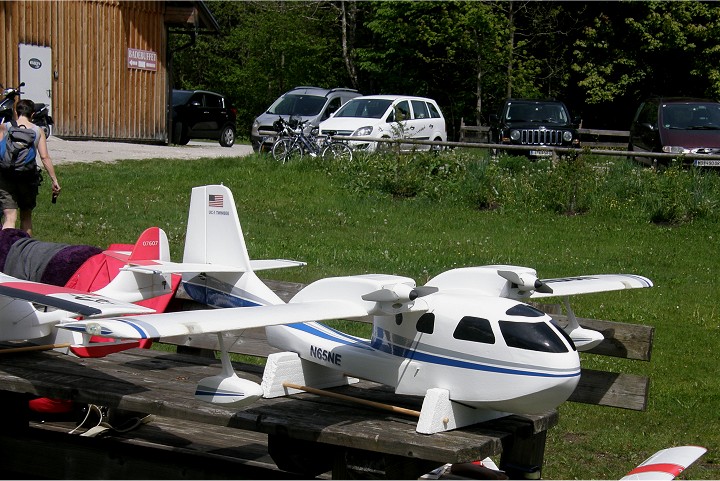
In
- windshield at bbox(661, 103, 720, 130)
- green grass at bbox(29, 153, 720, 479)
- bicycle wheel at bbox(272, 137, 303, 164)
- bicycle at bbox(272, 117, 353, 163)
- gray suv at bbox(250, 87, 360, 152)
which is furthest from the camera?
gray suv at bbox(250, 87, 360, 152)

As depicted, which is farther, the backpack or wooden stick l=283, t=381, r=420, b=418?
the backpack

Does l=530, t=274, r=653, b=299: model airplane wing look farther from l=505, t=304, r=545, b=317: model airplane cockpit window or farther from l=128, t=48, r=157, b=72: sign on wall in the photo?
l=128, t=48, r=157, b=72: sign on wall

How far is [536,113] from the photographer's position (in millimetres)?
26625

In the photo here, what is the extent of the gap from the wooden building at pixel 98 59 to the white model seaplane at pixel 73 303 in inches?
740

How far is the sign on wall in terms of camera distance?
1068 inches

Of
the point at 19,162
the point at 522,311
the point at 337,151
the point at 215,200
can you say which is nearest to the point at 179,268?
the point at 215,200

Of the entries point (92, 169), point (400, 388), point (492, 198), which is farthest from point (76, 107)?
point (400, 388)

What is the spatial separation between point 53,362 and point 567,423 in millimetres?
3960

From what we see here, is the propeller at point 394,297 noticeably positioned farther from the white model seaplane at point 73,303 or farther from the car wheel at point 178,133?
the car wheel at point 178,133

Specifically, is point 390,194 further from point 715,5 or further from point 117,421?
point 715,5

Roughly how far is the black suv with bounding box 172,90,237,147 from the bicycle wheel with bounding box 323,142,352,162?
11.4 metres

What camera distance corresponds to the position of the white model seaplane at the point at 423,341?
4.20 m

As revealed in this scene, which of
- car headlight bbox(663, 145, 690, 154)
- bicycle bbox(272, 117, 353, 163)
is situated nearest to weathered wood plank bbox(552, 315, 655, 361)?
bicycle bbox(272, 117, 353, 163)

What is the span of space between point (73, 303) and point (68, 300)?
0.10 metres
